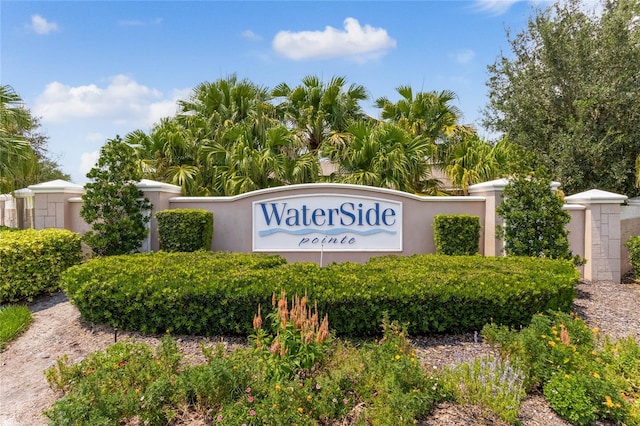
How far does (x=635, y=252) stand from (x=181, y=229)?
28.8ft

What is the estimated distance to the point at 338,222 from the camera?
7.78m

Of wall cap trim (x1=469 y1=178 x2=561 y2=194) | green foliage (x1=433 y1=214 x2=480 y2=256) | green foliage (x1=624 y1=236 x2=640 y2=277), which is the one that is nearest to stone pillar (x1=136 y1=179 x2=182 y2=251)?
green foliage (x1=433 y1=214 x2=480 y2=256)

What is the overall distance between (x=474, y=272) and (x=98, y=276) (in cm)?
482

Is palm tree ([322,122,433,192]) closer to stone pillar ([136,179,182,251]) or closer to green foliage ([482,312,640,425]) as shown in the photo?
stone pillar ([136,179,182,251])

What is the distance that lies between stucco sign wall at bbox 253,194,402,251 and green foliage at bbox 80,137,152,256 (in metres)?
2.67

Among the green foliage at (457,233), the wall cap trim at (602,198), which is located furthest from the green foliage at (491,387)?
the wall cap trim at (602,198)

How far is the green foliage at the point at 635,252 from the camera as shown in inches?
296

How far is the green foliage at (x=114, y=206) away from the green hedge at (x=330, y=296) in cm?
231

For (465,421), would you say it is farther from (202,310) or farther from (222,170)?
(222,170)

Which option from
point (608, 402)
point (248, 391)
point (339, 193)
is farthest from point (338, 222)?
point (608, 402)

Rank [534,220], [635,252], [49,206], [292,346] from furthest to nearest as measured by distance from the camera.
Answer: [49,206]
[635,252]
[534,220]
[292,346]

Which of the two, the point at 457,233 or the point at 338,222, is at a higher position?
the point at 338,222

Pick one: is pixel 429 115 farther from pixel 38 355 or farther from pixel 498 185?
pixel 38 355

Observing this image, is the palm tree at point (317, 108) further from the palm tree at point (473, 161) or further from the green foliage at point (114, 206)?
the green foliage at point (114, 206)
